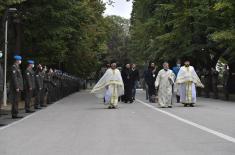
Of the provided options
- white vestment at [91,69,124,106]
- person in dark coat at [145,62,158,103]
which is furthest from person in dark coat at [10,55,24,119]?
person in dark coat at [145,62,158,103]

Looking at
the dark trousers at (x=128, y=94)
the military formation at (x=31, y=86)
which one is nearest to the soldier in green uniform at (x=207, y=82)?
the military formation at (x=31, y=86)

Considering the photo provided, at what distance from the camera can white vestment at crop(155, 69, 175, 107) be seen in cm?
2447

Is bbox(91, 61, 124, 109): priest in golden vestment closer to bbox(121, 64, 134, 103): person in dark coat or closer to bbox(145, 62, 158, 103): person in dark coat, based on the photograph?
bbox(121, 64, 134, 103): person in dark coat

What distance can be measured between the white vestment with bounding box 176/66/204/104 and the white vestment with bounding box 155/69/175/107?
0.57 meters

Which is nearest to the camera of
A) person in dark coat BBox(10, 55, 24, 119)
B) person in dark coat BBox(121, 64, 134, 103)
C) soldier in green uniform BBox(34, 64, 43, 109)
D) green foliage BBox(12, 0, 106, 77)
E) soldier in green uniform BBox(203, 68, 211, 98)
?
person in dark coat BBox(10, 55, 24, 119)

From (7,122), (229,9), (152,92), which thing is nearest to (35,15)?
(152,92)

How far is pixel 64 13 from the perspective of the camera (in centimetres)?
3372

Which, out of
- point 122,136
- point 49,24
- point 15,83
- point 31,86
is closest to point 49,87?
point 49,24

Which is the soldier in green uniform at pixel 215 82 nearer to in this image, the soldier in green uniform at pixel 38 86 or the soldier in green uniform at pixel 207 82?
the soldier in green uniform at pixel 207 82

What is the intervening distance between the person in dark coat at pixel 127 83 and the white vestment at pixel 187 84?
458 cm

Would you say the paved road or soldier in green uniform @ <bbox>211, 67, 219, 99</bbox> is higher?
soldier in green uniform @ <bbox>211, 67, 219, 99</bbox>

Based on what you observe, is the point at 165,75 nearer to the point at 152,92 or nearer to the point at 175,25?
the point at 152,92

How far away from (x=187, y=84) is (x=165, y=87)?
3.77ft

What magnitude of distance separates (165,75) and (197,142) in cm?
1362
